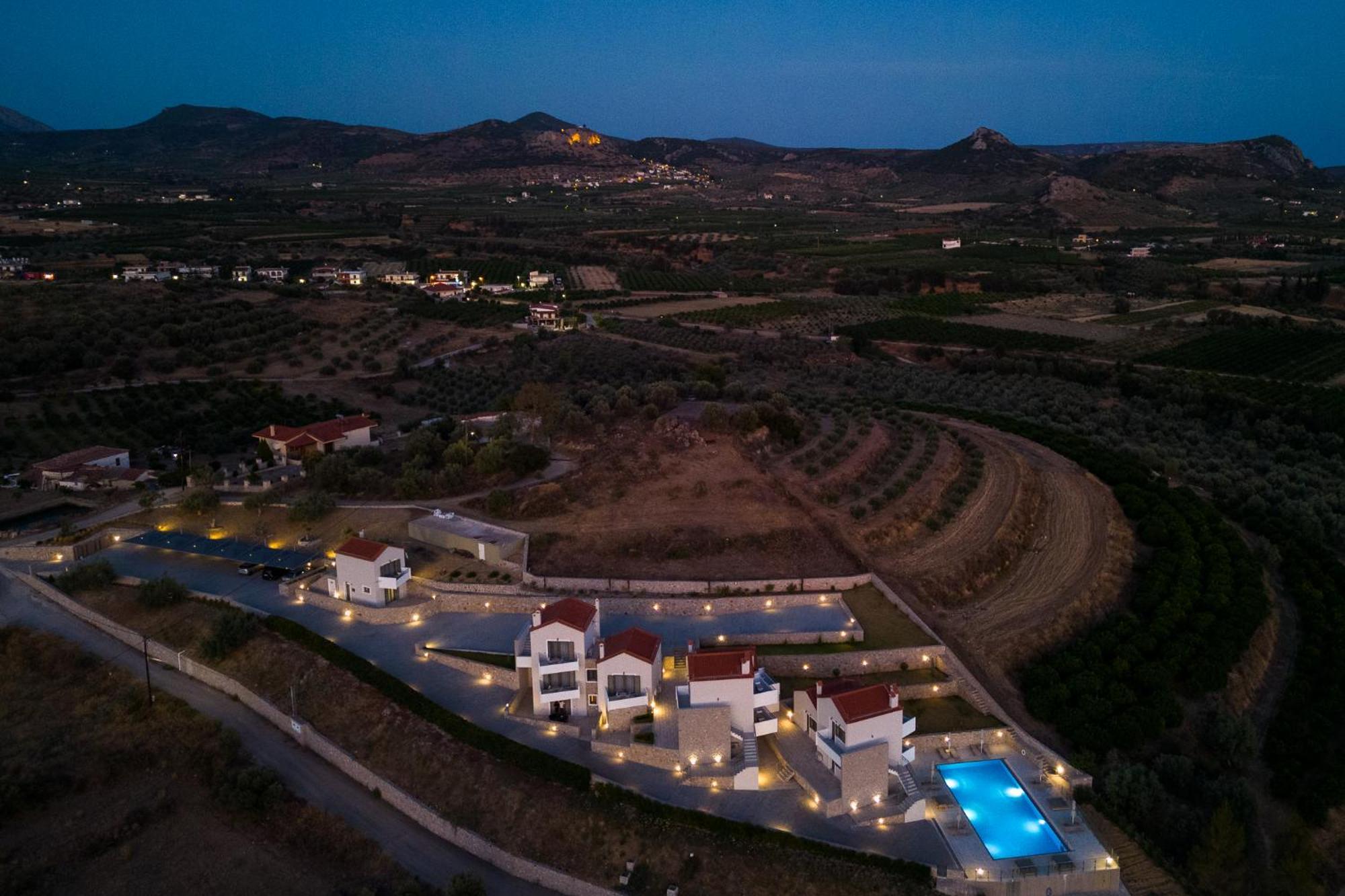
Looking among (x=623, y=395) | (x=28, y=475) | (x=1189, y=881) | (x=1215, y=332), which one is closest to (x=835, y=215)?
(x=1215, y=332)

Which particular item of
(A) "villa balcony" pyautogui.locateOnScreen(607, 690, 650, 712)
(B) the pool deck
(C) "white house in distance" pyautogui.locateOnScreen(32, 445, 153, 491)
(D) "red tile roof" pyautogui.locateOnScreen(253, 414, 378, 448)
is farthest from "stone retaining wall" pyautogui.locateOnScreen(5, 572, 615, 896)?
(D) "red tile roof" pyautogui.locateOnScreen(253, 414, 378, 448)

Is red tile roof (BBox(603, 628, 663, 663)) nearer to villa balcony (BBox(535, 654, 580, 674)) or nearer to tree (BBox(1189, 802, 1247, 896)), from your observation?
villa balcony (BBox(535, 654, 580, 674))

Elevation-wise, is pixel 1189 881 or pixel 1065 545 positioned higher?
pixel 1065 545

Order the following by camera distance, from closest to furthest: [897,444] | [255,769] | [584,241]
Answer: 1. [255,769]
2. [897,444]
3. [584,241]

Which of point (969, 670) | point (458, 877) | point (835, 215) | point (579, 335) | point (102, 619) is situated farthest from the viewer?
point (835, 215)

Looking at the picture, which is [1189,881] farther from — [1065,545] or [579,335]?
[579,335]
